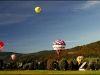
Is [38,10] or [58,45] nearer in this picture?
[38,10]

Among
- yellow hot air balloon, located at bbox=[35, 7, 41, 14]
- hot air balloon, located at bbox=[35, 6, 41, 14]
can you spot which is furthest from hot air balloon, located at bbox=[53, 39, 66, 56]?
yellow hot air balloon, located at bbox=[35, 7, 41, 14]

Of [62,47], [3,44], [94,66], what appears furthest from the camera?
[3,44]

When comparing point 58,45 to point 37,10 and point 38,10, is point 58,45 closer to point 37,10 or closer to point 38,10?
point 38,10

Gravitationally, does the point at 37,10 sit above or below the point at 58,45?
above

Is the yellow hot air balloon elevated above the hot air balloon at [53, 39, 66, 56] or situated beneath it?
elevated above

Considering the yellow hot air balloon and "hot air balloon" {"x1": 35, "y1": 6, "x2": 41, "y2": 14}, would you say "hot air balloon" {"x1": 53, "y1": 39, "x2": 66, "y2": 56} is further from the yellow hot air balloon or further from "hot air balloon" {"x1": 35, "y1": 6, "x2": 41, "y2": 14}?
the yellow hot air balloon

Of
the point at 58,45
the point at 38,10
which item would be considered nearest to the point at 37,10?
the point at 38,10

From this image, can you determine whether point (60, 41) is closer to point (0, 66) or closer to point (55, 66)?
point (55, 66)

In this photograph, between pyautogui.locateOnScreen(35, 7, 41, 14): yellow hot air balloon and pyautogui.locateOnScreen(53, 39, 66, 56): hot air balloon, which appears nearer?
pyautogui.locateOnScreen(35, 7, 41, 14): yellow hot air balloon

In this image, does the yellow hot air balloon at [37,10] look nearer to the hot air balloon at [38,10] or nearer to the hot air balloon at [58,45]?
the hot air balloon at [38,10]

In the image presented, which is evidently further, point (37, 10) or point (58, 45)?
point (58, 45)

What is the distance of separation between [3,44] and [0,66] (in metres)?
11.9

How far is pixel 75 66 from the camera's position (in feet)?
419

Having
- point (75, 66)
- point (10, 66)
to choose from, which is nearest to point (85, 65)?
point (75, 66)
